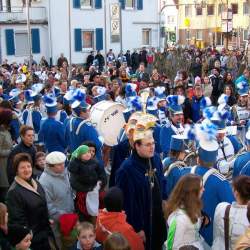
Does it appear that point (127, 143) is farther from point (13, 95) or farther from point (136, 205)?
point (13, 95)

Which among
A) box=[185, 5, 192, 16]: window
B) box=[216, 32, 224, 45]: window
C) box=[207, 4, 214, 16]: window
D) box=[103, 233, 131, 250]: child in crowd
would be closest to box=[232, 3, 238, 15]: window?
box=[207, 4, 214, 16]: window

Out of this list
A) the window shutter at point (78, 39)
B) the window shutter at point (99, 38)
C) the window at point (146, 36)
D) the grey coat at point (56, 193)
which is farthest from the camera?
the window at point (146, 36)

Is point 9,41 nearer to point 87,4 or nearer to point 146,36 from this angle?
point 87,4

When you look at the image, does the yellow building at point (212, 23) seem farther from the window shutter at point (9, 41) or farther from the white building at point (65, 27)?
the window shutter at point (9, 41)

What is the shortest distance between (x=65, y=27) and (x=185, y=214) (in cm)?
2771

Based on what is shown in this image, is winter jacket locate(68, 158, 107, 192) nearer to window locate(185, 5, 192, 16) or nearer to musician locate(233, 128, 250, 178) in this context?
musician locate(233, 128, 250, 178)

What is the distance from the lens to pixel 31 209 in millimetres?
5512

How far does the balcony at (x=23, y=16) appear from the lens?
30.2 m

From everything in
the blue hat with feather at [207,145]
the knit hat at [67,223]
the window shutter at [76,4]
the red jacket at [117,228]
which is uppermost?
the window shutter at [76,4]

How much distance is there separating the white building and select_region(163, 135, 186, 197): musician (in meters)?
23.0

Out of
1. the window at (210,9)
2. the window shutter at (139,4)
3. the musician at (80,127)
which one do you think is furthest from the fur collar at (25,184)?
the window at (210,9)

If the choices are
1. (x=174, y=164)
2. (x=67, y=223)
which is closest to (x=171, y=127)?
(x=174, y=164)

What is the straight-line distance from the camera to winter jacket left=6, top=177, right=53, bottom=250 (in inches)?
213

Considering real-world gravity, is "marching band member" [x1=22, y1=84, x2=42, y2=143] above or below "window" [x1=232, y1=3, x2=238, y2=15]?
below
